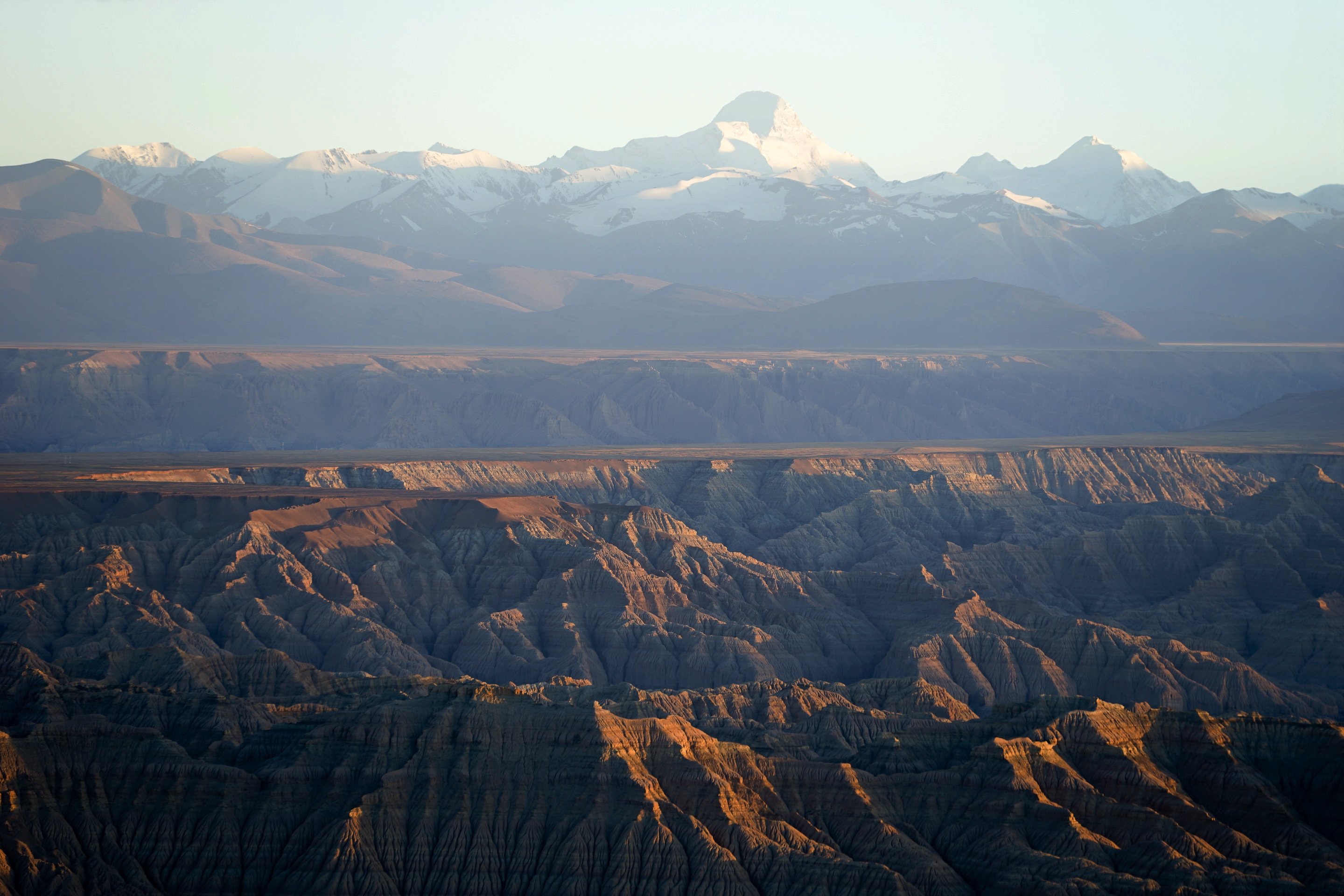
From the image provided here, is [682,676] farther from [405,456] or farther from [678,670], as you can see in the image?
[405,456]

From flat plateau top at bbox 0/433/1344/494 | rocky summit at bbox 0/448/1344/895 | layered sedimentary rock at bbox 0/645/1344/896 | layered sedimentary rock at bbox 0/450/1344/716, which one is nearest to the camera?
layered sedimentary rock at bbox 0/645/1344/896

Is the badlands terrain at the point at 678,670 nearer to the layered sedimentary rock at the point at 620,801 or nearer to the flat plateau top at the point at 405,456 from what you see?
the layered sedimentary rock at the point at 620,801

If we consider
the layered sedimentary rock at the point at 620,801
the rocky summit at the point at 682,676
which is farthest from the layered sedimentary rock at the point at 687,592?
→ the layered sedimentary rock at the point at 620,801

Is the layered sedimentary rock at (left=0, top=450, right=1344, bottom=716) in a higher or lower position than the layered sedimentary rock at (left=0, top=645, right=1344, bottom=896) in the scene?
lower

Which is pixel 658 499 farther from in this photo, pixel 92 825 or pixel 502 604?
pixel 92 825

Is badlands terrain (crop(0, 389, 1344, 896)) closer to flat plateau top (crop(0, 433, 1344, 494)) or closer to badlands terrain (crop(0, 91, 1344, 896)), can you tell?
badlands terrain (crop(0, 91, 1344, 896))

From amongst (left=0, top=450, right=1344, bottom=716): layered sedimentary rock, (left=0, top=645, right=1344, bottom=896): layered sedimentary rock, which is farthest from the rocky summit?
(left=0, top=450, right=1344, bottom=716): layered sedimentary rock

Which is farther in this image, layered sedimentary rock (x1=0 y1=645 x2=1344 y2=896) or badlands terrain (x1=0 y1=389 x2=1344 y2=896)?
badlands terrain (x1=0 y1=389 x2=1344 y2=896)

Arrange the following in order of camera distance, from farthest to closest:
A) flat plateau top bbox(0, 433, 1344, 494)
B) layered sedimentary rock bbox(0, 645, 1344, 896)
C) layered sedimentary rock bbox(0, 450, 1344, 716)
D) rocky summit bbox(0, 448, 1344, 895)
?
flat plateau top bbox(0, 433, 1344, 494) → layered sedimentary rock bbox(0, 450, 1344, 716) → rocky summit bbox(0, 448, 1344, 895) → layered sedimentary rock bbox(0, 645, 1344, 896)
